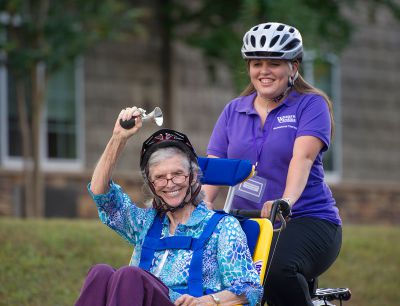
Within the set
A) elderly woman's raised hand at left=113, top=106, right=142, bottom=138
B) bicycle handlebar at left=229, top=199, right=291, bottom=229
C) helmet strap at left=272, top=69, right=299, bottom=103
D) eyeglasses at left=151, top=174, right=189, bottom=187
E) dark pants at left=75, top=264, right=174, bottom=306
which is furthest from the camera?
helmet strap at left=272, top=69, right=299, bottom=103

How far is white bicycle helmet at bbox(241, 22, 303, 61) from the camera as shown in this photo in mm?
6373

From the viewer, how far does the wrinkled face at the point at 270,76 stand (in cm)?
640

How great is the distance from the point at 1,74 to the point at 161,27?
116 inches

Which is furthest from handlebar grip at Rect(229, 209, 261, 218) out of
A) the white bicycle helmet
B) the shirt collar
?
the white bicycle helmet

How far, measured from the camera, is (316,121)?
20.9ft

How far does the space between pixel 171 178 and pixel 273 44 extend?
1.08 metres

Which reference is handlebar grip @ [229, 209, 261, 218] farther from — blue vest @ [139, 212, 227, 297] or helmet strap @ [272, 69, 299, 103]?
helmet strap @ [272, 69, 299, 103]

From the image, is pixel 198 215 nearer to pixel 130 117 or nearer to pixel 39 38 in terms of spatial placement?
pixel 130 117

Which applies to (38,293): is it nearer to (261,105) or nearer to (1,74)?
(261,105)

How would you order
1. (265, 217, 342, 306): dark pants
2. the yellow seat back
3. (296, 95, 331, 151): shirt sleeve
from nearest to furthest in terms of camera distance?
the yellow seat back
(265, 217, 342, 306): dark pants
(296, 95, 331, 151): shirt sleeve

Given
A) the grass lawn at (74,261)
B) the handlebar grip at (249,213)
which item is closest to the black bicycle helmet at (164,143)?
the handlebar grip at (249,213)

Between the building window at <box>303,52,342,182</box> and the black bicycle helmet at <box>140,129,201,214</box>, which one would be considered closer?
the black bicycle helmet at <box>140,129,201,214</box>

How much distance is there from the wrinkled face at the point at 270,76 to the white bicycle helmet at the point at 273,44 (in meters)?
0.04

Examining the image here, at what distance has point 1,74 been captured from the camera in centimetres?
1625
